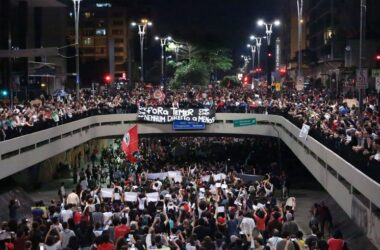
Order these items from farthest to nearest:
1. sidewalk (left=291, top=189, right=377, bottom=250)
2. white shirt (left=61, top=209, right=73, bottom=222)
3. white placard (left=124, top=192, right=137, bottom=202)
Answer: sidewalk (left=291, top=189, right=377, bottom=250) → white placard (left=124, top=192, right=137, bottom=202) → white shirt (left=61, top=209, right=73, bottom=222)

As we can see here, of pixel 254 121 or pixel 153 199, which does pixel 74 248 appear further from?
pixel 254 121

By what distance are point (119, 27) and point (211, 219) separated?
548 feet

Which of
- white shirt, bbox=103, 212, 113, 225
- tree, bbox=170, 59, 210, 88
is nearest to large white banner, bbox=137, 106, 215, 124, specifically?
white shirt, bbox=103, 212, 113, 225

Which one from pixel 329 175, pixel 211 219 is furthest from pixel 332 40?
pixel 211 219

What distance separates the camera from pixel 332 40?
258 feet

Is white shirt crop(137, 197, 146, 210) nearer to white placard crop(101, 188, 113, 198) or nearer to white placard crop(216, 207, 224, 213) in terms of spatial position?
white placard crop(101, 188, 113, 198)

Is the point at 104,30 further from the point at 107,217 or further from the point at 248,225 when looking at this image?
the point at 248,225

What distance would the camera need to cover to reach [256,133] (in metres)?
46.7

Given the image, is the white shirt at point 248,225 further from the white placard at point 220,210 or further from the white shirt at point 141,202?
the white shirt at point 141,202

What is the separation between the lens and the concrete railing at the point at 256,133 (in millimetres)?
17328

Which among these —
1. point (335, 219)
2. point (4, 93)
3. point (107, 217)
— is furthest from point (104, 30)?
point (107, 217)

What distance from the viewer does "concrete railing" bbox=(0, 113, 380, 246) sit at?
17328mm

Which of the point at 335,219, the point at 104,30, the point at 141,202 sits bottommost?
the point at 335,219

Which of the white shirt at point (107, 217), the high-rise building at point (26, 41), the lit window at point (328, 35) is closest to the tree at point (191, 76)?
the high-rise building at point (26, 41)
